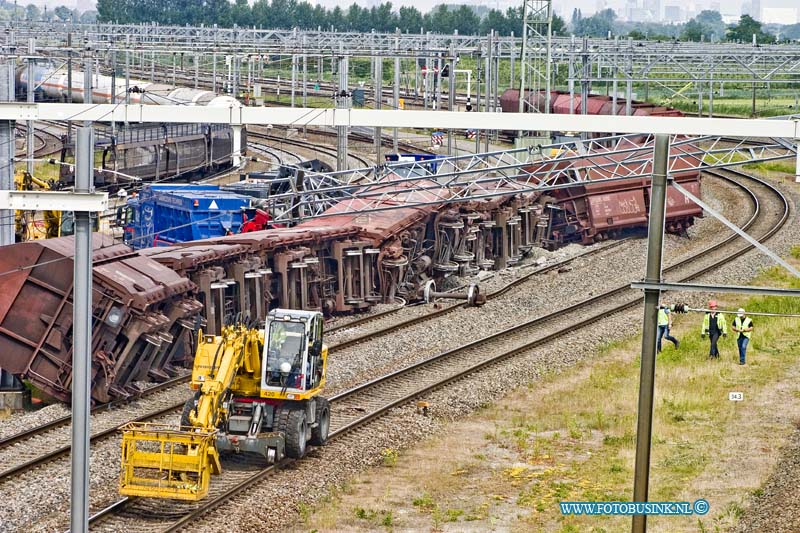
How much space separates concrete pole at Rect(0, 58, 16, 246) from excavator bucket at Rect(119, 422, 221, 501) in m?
6.04

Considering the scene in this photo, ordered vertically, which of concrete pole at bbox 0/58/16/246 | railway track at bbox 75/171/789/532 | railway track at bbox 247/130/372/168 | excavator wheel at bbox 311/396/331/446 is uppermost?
concrete pole at bbox 0/58/16/246

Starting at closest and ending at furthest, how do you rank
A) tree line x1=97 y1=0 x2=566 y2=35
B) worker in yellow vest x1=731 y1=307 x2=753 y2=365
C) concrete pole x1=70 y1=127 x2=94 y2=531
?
concrete pole x1=70 y1=127 x2=94 y2=531
worker in yellow vest x1=731 y1=307 x2=753 y2=365
tree line x1=97 y1=0 x2=566 y2=35

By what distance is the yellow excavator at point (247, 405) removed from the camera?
16.9 metres

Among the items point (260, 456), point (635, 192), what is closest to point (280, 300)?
point (260, 456)

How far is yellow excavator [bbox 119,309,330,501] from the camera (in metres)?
16.9

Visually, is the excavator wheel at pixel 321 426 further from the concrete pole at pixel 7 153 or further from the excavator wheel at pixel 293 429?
the concrete pole at pixel 7 153

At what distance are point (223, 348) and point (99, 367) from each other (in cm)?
480

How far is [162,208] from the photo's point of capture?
121ft

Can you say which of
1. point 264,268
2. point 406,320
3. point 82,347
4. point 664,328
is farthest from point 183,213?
point 82,347

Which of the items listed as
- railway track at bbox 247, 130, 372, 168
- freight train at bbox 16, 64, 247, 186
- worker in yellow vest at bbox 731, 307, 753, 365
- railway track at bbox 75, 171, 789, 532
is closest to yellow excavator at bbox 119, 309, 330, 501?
railway track at bbox 75, 171, 789, 532

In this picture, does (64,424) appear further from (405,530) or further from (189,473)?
(405,530)

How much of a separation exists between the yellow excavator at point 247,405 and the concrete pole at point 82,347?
397cm

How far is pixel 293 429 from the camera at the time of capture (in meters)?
18.9

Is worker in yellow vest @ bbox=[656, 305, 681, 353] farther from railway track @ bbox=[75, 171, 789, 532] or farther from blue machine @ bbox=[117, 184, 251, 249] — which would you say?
blue machine @ bbox=[117, 184, 251, 249]
